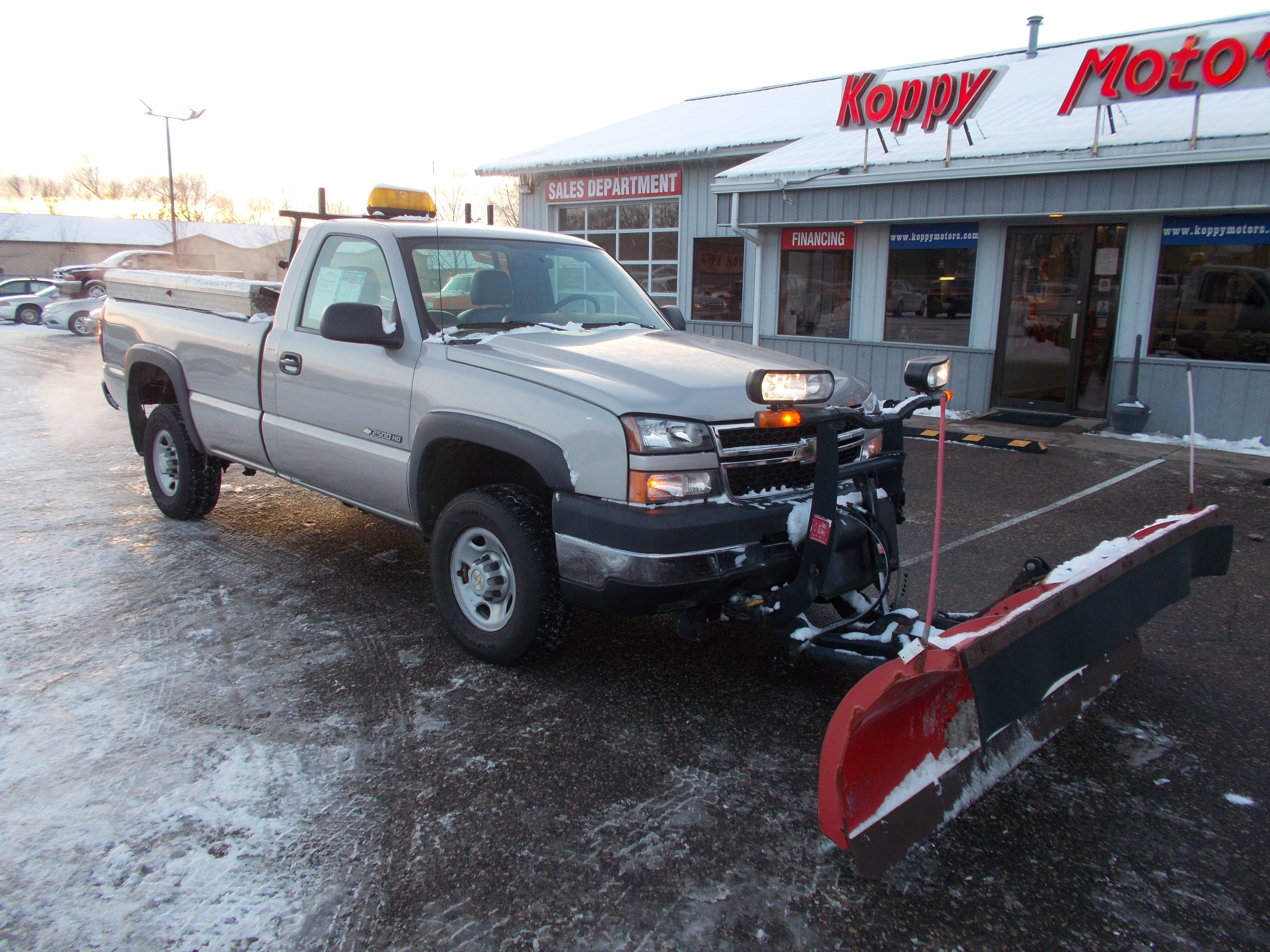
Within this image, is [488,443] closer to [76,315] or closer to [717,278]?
[717,278]

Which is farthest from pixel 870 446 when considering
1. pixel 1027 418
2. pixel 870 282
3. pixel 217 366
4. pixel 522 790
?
pixel 870 282

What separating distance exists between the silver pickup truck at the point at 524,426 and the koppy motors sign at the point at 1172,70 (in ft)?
24.7

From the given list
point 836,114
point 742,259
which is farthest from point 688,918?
point 836,114

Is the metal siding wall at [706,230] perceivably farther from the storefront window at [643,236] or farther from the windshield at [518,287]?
the windshield at [518,287]

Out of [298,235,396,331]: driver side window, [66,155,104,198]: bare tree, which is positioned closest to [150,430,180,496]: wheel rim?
[298,235,396,331]: driver side window

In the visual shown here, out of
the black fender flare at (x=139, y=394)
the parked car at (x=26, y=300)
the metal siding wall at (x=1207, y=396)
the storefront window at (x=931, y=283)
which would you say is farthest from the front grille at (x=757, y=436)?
the parked car at (x=26, y=300)

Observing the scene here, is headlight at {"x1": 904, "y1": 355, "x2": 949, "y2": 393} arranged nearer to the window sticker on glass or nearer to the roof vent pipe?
the window sticker on glass

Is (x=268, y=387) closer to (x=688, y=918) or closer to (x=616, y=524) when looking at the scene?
(x=616, y=524)

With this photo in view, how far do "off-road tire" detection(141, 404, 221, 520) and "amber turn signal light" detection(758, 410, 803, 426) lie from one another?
437cm

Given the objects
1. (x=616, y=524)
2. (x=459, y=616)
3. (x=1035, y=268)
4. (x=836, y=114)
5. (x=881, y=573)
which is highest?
(x=836, y=114)

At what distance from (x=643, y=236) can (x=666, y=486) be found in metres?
16.1

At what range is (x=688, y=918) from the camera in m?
2.48

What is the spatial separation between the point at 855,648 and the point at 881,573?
44 centimetres

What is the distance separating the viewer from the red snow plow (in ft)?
8.27
